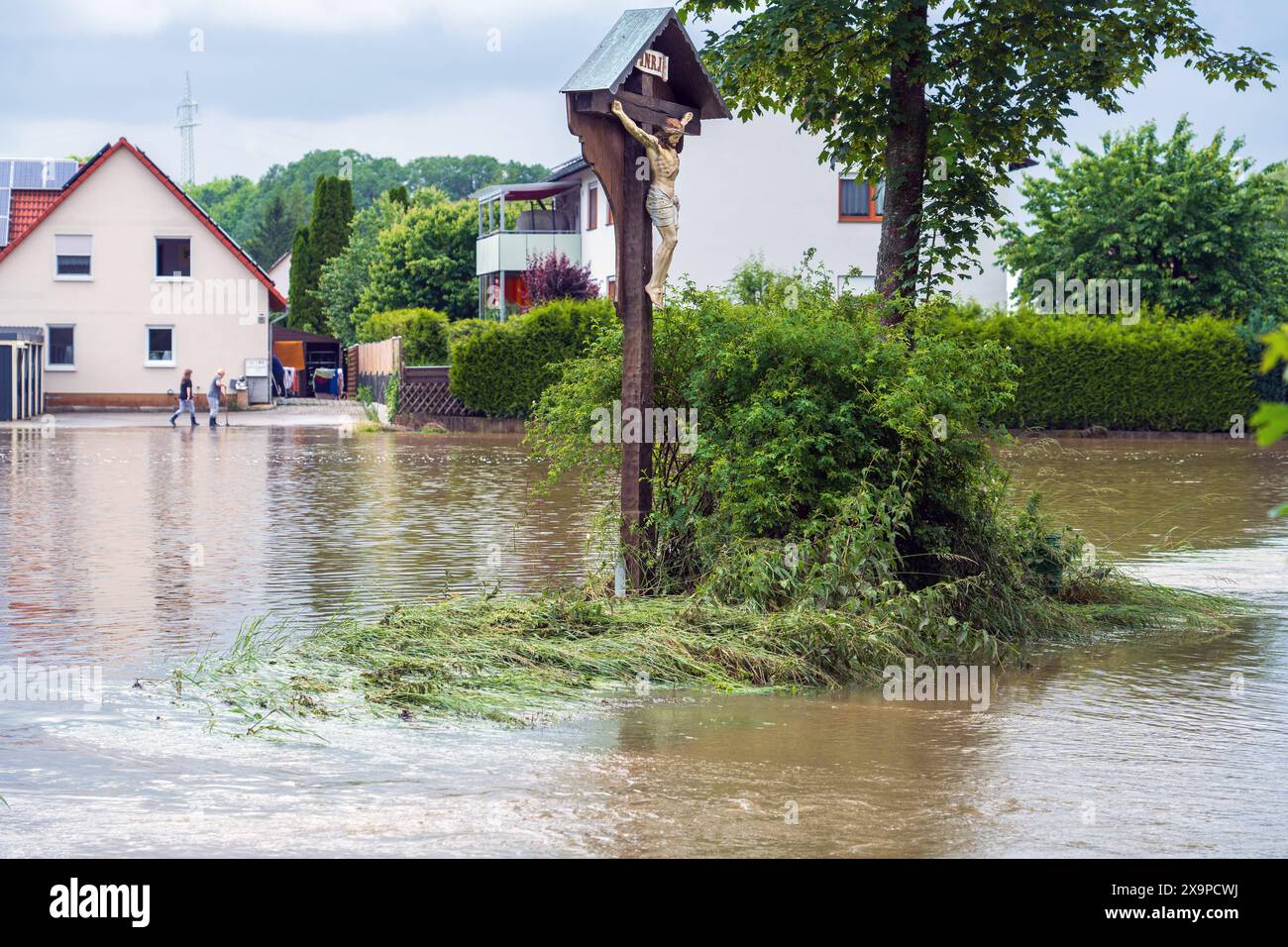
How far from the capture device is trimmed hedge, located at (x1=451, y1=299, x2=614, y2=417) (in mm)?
38000

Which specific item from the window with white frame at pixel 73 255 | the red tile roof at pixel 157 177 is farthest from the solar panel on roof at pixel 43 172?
the window with white frame at pixel 73 255

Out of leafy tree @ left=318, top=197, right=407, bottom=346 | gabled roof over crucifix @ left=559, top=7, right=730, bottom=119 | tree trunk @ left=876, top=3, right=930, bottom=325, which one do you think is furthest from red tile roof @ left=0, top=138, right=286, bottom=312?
gabled roof over crucifix @ left=559, top=7, right=730, bottom=119

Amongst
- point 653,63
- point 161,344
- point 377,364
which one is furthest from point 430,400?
point 653,63

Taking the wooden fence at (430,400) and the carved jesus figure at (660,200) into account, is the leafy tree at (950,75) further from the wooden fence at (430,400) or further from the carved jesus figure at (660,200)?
the wooden fence at (430,400)

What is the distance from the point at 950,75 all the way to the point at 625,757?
7.83 m

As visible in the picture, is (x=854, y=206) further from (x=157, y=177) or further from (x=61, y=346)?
(x=61, y=346)

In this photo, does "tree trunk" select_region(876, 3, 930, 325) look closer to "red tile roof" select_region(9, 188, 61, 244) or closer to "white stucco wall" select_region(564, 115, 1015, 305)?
"white stucco wall" select_region(564, 115, 1015, 305)

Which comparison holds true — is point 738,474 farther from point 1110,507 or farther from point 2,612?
point 1110,507

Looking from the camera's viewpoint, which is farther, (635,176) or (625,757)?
(635,176)

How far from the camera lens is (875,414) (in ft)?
32.5

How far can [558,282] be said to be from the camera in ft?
153

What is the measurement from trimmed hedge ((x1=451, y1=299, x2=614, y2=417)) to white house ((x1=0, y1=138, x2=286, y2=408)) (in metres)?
16.1

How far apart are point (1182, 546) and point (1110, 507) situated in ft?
13.1

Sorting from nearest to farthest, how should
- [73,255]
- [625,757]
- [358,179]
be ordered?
[625,757]
[73,255]
[358,179]
